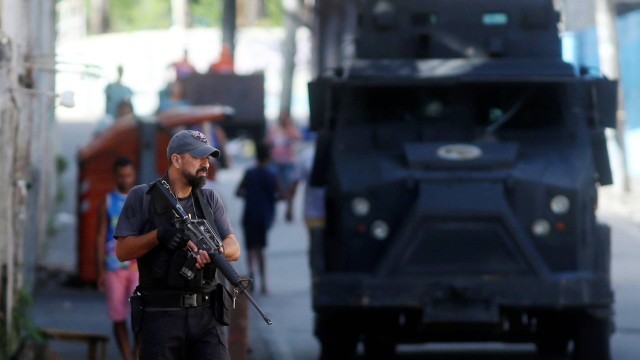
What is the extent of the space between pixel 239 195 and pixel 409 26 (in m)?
5.15

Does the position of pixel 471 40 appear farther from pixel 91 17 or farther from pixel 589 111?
pixel 91 17

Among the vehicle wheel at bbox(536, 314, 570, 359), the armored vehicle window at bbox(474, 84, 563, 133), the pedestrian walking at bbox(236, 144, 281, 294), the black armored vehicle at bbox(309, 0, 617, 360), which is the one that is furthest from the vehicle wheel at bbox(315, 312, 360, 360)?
the pedestrian walking at bbox(236, 144, 281, 294)

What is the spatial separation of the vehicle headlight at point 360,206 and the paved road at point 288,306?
183cm

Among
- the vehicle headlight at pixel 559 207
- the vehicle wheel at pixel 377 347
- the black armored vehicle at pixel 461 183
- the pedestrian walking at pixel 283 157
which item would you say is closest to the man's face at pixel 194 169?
the black armored vehicle at pixel 461 183

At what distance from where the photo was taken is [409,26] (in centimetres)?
1338

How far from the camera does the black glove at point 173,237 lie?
295 inches

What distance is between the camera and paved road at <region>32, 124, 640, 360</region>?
14.1 metres

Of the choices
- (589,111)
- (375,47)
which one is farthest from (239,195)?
(589,111)

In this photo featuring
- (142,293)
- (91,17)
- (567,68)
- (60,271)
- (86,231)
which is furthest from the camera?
(91,17)

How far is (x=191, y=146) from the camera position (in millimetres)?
7672

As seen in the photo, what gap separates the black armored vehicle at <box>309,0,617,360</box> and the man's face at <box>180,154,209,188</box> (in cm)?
427

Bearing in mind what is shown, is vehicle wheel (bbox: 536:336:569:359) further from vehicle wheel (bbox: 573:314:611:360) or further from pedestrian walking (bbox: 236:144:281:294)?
pedestrian walking (bbox: 236:144:281:294)

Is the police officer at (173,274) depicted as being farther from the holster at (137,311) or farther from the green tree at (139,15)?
the green tree at (139,15)

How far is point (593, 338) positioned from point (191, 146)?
5240 millimetres
